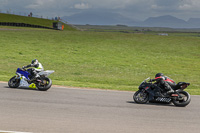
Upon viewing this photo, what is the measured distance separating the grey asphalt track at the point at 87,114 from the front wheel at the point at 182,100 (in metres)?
0.24

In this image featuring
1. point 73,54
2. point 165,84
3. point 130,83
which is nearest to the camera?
point 165,84

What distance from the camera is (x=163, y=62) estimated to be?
114ft

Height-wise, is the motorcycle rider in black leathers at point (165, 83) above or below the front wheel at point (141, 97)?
above

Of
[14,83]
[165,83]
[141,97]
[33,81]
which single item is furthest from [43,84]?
[165,83]

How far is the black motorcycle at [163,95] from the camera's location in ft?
42.1

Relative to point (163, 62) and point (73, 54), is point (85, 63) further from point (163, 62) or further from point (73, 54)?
point (163, 62)

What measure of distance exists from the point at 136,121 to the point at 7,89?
26.6 ft

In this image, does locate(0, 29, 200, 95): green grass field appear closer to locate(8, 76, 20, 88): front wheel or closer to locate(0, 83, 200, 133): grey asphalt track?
locate(8, 76, 20, 88): front wheel

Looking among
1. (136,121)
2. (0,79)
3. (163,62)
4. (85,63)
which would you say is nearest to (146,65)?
(163,62)

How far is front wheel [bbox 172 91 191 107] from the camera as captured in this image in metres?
12.8

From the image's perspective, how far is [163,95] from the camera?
13117 millimetres

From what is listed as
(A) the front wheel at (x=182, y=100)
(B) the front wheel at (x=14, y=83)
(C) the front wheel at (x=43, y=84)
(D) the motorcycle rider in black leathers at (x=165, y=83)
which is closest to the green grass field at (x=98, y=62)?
(C) the front wheel at (x=43, y=84)

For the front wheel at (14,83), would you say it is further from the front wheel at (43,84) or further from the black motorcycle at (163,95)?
the black motorcycle at (163,95)

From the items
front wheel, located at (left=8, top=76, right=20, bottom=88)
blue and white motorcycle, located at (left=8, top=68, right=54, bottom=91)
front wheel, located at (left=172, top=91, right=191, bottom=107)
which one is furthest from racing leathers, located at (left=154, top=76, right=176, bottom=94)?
front wheel, located at (left=8, top=76, right=20, bottom=88)
